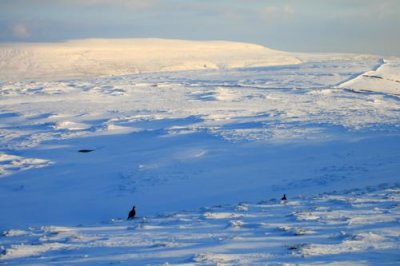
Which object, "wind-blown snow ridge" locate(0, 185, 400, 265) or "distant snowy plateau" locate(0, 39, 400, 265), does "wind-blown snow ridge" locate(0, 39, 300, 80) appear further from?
"wind-blown snow ridge" locate(0, 185, 400, 265)

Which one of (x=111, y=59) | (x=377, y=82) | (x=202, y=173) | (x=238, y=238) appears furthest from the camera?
(x=111, y=59)

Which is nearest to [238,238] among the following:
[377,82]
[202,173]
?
[202,173]

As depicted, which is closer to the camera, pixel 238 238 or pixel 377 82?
pixel 238 238

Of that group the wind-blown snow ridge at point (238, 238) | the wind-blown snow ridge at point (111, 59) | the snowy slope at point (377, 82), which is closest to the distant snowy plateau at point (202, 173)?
the wind-blown snow ridge at point (238, 238)

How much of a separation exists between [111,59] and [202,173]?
5541 centimetres

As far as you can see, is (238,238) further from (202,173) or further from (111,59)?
(111,59)

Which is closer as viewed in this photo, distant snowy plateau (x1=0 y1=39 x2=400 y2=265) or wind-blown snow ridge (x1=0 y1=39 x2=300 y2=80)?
distant snowy plateau (x1=0 y1=39 x2=400 y2=265)

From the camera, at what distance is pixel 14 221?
473 inches

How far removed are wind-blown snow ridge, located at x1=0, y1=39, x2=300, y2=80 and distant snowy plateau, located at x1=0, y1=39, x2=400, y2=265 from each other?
19079 millimetres

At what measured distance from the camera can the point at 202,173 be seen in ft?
49.4

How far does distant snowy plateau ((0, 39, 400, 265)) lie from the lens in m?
6.90

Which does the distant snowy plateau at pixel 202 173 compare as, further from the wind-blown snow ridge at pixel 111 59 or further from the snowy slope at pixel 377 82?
the wind-blown snow ridge at pixel 111 59

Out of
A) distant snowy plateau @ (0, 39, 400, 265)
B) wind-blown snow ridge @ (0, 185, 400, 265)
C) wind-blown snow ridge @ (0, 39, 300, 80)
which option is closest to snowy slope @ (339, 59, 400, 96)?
distant snowy plateau @ (0, 39, 400, 265)

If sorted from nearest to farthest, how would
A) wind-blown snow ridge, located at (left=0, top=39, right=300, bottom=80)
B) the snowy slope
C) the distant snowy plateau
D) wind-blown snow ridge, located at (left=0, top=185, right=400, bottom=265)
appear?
1. wind-blown snow ridge, located at (left=0, top=185, right=400, bottom=265)
2. the distant snowy plateau
3. the snowy slope
4. wind-blown snow ridge, located at (left=0, top=39, right=300, bottom=80)
